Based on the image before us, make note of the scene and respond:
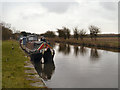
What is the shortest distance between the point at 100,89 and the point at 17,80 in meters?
5.84

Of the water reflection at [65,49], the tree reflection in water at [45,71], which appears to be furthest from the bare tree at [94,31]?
the tree reflection in water at [45,71]

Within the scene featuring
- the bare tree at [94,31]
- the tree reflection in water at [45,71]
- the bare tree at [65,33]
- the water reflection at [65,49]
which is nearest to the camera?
the tree reflection in water at [45,71]

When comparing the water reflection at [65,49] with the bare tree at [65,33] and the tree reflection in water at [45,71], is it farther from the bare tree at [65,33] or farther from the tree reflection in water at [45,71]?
the bare tree at [65,33]

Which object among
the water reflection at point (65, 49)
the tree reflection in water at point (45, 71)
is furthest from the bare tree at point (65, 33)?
the tree reflection in water at point (45, 71)

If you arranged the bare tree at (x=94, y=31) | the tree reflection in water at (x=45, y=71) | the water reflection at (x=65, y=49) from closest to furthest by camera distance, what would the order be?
the tree reflection in water at (x=45, y=71), the water reflection at (x=65, y=49), the bare tree at (x=94, y=31)

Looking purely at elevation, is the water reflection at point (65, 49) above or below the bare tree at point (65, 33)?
below

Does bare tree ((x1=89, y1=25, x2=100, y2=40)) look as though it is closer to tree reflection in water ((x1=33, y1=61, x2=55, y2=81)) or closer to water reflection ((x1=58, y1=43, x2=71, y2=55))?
water reflection ((x1=58, y1=43, x2=71, y2=55))

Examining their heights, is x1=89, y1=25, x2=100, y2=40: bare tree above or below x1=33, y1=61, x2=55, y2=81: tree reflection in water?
above

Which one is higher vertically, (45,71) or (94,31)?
(94,31)

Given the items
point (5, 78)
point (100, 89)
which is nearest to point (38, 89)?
point (5, 78)

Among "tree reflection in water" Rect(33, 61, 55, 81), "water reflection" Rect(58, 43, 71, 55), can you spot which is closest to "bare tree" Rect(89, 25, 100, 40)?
"water reflection" Rect(58, 43, 71, 55)

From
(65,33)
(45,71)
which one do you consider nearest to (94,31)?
(65,33)

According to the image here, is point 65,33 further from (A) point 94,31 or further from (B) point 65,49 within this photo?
(B) point 65,49

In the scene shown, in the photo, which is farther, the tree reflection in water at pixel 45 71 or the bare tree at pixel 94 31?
the bare tree at pixel 94 31
